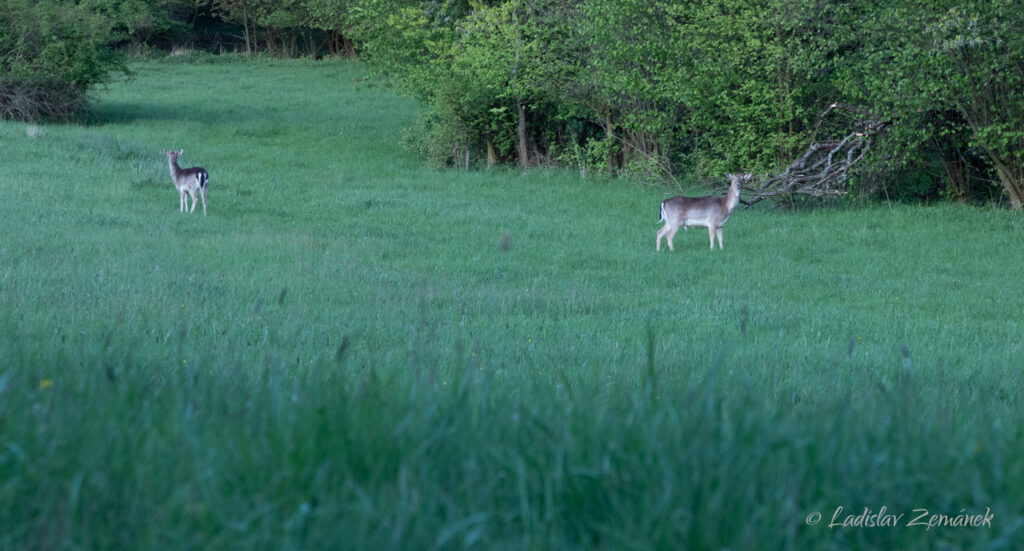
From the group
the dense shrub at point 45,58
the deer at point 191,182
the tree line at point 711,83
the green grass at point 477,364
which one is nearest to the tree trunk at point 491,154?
the tree line at point 711,83

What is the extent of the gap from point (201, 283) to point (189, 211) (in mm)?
7151

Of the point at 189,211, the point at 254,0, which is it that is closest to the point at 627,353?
the point at 189,211

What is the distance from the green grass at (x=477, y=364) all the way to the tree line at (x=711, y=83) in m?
1.80

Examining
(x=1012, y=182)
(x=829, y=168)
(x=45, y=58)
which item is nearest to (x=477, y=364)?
(x=829, y=168)

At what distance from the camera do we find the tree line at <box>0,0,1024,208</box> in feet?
54.1

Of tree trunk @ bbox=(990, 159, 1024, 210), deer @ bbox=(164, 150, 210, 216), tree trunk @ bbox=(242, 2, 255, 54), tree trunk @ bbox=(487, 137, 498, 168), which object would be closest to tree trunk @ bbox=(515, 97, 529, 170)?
tree trunk @ bbox=(487, 137, 498, 168)

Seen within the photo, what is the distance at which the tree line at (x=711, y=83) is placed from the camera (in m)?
16.5

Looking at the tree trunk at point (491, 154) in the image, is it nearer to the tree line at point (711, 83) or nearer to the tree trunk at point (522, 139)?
the tree line at point (711, 83)

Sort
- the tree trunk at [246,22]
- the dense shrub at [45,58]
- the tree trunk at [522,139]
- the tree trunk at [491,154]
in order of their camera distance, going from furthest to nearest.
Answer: the tree trunk at [246,22] → the dense shrub at [45,58] → the tree trunk at [491,154] → the tree trunk at [522,139]

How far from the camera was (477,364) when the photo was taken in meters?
6.84

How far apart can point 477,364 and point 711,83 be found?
15.2 meters

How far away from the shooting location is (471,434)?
3102 millimetres

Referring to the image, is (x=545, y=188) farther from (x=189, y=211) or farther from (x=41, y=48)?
(x=41, y=48)

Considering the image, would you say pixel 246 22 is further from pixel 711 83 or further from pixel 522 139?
pixel 711 83
